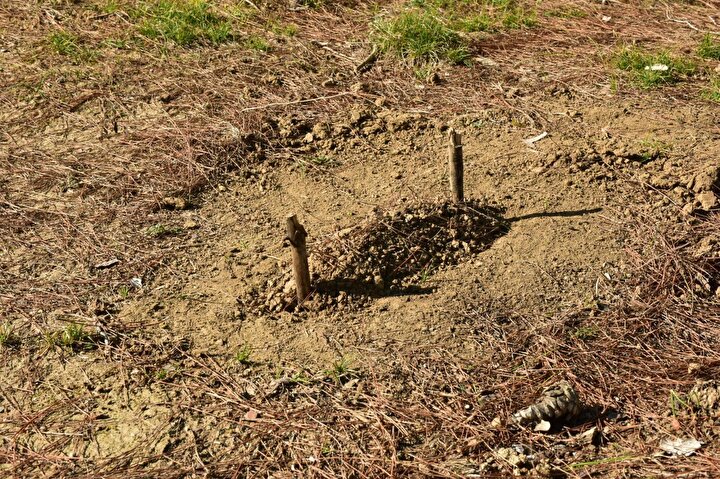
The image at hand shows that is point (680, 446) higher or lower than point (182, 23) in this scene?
lower

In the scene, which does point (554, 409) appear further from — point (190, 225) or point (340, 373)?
point (190, 225)

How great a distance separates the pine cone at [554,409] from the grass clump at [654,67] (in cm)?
285

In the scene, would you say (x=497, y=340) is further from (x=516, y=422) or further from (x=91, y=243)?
(x=91, y=243)

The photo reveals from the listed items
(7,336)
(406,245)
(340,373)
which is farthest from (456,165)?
(7,336)

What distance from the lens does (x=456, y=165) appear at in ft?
14.3

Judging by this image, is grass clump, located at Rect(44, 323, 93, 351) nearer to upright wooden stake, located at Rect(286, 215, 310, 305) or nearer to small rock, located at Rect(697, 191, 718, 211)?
upright wooden stake, located at Rect(286, 215, 310, 305)

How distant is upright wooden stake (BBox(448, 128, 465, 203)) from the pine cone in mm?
1290

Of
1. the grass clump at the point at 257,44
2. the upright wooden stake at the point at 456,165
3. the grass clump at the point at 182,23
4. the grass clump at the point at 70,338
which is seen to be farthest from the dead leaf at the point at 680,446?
the grass clump at the point at 182,23

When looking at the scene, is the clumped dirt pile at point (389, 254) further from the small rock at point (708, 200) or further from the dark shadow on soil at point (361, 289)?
the small rock at point (708, 200)

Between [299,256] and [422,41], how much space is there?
2.73m

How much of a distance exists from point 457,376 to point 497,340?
28 cm

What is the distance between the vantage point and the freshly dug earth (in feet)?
11.3

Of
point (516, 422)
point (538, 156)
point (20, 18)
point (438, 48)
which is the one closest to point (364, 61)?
point (438, 48)

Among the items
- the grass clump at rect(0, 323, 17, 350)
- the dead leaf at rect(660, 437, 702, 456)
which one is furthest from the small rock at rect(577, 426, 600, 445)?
the grass clump at rect(0, 323, 17, 350)
